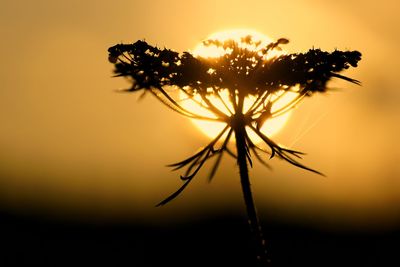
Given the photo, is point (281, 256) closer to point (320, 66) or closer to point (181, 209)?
point (181, 209)

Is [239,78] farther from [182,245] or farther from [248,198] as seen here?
[182,245]

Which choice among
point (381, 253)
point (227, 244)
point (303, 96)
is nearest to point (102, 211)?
point (227, 244)

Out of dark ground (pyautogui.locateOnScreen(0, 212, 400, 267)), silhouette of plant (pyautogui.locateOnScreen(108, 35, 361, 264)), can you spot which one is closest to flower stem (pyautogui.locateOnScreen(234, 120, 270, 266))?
silhouette of plant (pyautogui.locateOnScreen(108, 35, 361, 264))

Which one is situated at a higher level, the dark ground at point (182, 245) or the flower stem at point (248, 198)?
the dark ground at point (182, 245)

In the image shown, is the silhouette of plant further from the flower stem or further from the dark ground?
the dark ground

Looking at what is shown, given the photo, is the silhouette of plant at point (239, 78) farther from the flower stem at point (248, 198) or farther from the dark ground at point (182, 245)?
the dark ground at point (182, 245)

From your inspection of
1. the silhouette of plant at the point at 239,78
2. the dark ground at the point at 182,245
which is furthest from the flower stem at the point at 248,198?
the dark ground at the point at 182,245
